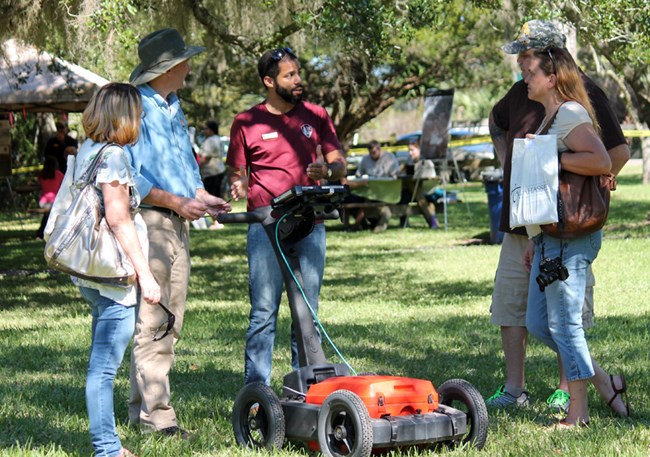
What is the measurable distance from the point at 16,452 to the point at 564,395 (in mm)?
2927

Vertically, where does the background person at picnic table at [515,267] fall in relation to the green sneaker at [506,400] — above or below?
above

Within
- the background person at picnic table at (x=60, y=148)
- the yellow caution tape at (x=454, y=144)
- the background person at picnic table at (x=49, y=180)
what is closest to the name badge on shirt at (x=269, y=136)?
the background person at picnic table at (x=49, y=180)

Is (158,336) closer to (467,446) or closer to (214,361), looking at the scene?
(467,446)

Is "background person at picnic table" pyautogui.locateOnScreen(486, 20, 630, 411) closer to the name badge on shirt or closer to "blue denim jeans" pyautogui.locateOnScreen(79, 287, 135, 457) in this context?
the name badge on shirt

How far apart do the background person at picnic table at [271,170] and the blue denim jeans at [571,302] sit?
1.23 meters

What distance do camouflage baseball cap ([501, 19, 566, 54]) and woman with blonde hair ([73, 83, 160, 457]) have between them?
6.56ft

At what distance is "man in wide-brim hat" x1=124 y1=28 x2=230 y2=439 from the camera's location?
5.59m

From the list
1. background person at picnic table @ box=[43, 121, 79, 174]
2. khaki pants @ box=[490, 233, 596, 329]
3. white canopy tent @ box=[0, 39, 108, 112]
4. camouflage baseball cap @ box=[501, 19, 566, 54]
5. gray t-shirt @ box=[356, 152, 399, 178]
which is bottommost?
khaki pants @ box=[490, 233, 596, 329]

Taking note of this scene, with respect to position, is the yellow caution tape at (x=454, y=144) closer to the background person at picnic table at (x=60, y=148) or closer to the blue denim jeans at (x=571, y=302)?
the background person at picnic table at (x=60, y=148)

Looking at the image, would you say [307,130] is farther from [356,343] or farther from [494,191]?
[494,191]

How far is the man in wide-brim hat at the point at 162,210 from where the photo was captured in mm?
5586

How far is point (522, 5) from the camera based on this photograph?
43.9ft

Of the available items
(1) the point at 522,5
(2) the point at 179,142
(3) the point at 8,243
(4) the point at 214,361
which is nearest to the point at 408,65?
(3) the point at 8,243

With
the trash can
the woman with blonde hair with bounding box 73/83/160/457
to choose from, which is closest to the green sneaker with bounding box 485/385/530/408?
the woman with blonde hair with bounding box 73/83/160/457
